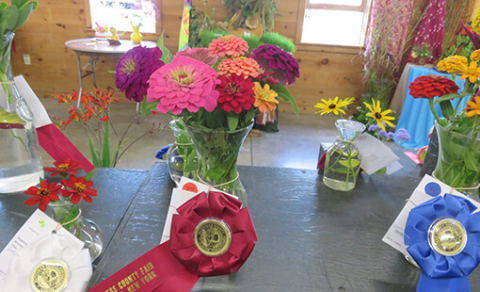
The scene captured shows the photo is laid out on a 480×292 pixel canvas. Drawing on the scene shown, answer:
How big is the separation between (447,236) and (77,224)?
2.14 feet

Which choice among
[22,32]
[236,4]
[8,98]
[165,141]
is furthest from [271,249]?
[22,32]

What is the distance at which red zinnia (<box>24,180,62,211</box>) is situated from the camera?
1.72ft

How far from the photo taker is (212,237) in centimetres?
55

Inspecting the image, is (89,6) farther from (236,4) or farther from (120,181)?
(120,181)

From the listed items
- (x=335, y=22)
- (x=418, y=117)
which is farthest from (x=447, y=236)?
(x=335, y=22)

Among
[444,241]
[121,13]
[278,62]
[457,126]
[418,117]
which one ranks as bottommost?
[418,117]

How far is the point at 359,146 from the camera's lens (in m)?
0.97

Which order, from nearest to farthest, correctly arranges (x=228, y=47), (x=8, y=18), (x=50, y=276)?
(x=50, y=276)
(x=228, y=47)
(x=8, y=18)

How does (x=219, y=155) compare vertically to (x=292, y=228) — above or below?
above

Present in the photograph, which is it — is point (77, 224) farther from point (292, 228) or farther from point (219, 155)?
point (292, 228)

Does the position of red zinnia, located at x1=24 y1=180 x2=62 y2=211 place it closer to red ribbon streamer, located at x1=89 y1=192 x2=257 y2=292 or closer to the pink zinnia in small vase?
red ribbon streamer, located at x1=89 y1=192 x2=257 y2=292

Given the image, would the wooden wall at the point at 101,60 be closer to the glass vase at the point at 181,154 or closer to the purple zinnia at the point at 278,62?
the glass vase at the point at 181,154

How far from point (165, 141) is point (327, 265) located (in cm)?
266

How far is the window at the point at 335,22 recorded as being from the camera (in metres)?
3.86
